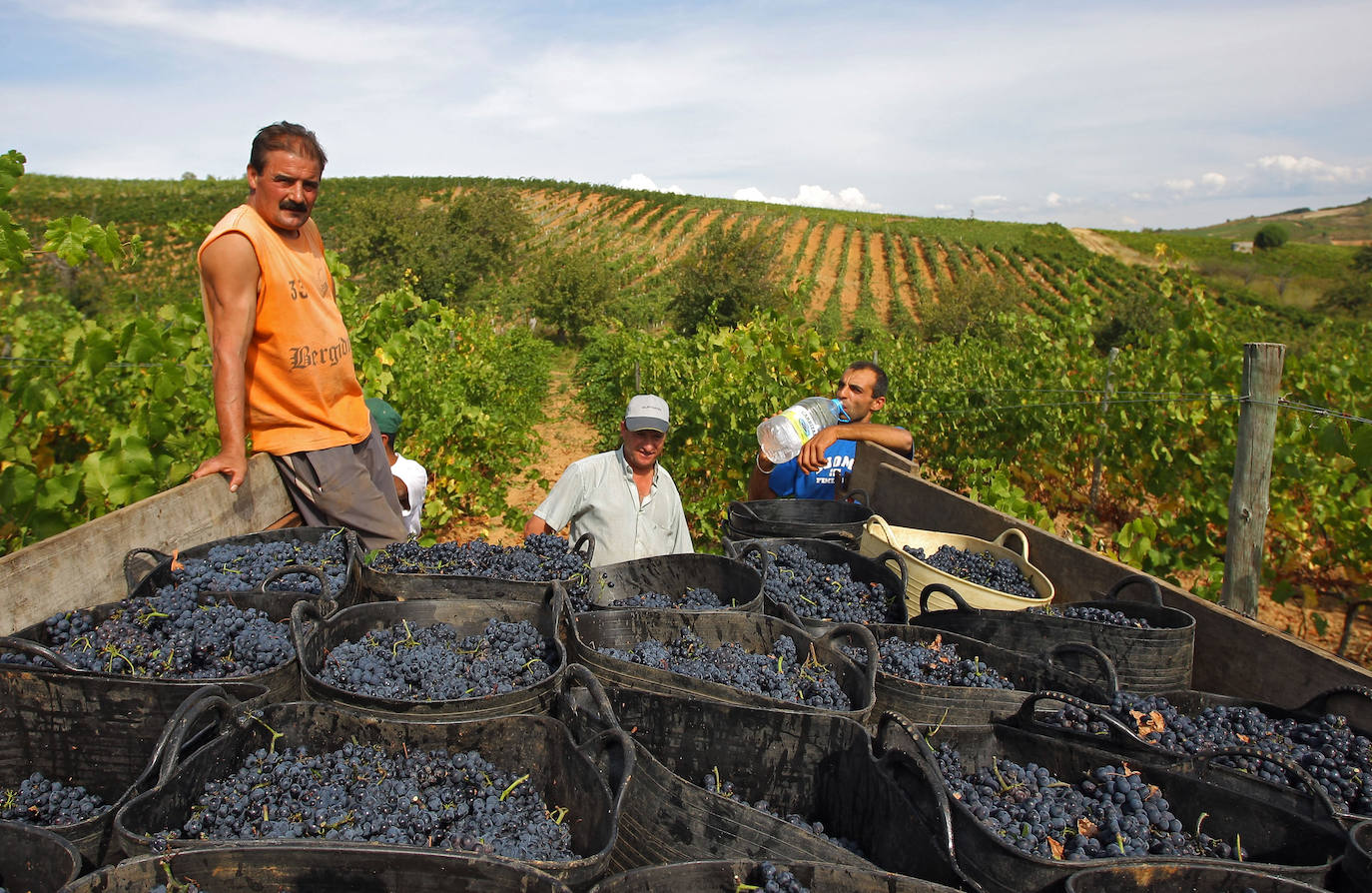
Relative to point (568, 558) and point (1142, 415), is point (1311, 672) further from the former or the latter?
point (1142, 415)

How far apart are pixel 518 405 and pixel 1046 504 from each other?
8.02 metres

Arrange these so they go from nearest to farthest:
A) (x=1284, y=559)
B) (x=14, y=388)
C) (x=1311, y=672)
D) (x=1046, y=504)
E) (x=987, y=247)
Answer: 1. (x=1311, y=672)
2. (x=14, y=388)
3. (x=1284, y=559)
4. (x=1046, y=504)
5. (x=987, y=247)

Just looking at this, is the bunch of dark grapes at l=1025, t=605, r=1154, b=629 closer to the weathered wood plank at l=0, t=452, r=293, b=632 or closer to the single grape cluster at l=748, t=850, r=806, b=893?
the single grape cluster at l=748, t=850, r=806, b=893

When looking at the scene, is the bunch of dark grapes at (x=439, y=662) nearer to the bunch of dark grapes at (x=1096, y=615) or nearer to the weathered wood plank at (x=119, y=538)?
the weathered wood plank at (x=119, y=538)

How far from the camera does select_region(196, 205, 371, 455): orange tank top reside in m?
2.73

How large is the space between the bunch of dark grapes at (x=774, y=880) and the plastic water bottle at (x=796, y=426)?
2645mm

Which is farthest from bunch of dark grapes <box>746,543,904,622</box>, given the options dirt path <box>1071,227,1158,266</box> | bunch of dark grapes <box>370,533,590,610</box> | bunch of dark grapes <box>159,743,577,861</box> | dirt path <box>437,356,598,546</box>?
dirt path <box>1071,227,1158,266</box>

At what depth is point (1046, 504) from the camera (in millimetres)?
8078

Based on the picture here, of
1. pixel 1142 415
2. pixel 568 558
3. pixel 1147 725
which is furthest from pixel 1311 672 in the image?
pixel 1142 415

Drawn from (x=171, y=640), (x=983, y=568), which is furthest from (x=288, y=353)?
(x=983, y=568)

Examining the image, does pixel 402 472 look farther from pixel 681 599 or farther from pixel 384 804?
pixel 384 804

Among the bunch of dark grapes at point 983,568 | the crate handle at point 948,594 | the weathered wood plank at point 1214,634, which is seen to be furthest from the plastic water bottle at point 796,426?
the crate handle at point 948,594

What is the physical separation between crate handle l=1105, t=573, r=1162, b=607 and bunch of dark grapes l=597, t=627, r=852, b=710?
1.18 meters

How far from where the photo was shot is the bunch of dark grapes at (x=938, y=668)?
2.09 m
